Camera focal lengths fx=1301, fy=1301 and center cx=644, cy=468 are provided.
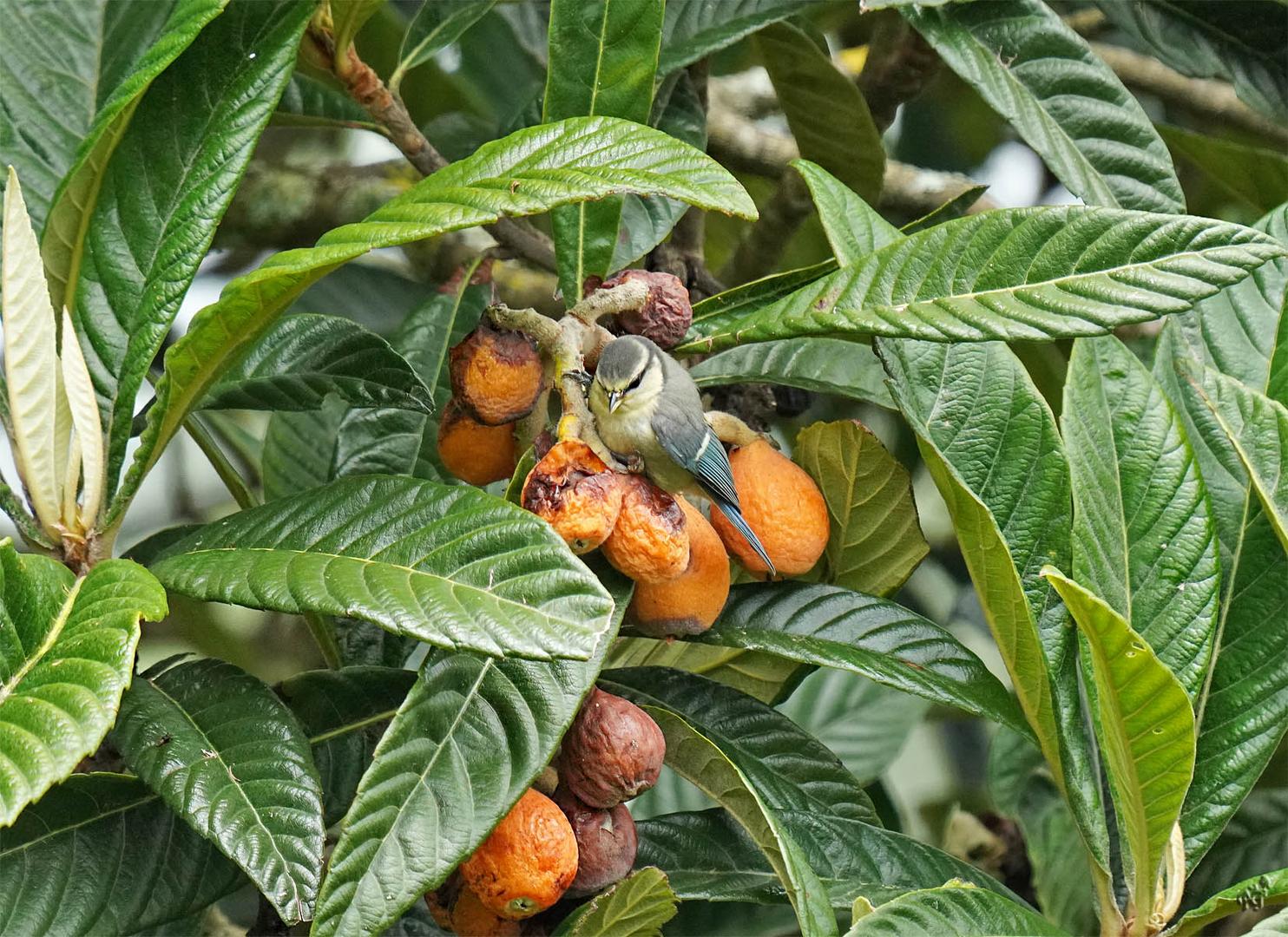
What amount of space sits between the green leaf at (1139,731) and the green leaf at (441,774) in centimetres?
31

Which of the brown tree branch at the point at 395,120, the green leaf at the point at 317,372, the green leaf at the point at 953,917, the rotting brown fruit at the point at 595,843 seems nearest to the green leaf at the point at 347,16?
the brown tree branch at the point at 395,120

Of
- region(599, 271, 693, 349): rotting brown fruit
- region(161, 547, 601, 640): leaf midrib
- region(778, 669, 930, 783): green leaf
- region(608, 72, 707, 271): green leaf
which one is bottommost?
region(778, 669, 930, 783): green leaf

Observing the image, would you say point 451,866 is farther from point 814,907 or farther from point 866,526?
point 866,526

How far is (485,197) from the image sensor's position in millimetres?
791

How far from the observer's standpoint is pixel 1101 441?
100 centimetres

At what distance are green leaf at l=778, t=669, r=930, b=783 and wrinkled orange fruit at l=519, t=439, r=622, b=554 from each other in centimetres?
93

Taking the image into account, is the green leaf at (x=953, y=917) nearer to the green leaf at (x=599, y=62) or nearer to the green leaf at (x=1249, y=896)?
the green leaf at (x=1249, y=896)

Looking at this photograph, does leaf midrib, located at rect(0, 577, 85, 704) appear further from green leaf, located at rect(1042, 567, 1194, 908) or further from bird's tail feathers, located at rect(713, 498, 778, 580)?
green leaf, located at rect(1042, 567, 1194, 908)

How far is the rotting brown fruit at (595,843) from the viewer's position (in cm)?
90

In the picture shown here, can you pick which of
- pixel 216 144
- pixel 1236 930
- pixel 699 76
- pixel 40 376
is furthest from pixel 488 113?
pixel 1236 930

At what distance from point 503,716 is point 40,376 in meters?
0.40

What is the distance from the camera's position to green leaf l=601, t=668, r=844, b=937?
938 millimetres

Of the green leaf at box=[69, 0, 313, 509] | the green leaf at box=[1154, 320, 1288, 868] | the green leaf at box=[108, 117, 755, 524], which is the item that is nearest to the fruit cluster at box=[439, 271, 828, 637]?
the green leaf at box=[108, 117, 755, 524]

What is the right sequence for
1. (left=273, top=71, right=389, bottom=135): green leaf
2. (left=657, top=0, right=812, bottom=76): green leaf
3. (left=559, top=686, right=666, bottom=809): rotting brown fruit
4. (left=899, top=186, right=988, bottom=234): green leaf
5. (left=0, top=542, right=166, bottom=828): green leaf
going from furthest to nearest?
1. (left=273, top=71, right=389, bottom=135): green leaf
2. (left=657, top=0, right=812, bottom=76): green leaf
3. (left=899, top=186, right=988, bottom=234): green leaf
4. (left=559, top=686, right=666, bottom=809): rotting brown fruit
5. (left=0, top=542, right=166, bottom=828): green leaf
